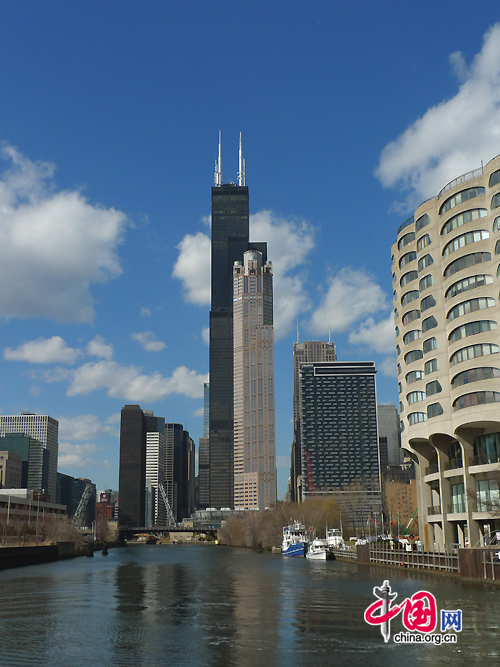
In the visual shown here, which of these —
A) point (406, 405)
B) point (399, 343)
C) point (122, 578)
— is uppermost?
point (399, 343)

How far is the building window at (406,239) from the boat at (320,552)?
6952 cm

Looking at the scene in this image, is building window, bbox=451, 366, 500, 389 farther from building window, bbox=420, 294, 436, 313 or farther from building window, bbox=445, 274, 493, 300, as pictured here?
building window, bbox=420, 294, 436, 313

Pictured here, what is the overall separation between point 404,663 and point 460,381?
71.2 metres

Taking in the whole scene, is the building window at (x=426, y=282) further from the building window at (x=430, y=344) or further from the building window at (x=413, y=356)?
the building window at (x=413, y=356)

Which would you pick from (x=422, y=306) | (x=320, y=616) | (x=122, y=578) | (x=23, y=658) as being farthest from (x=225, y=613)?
(x=422, y=306)

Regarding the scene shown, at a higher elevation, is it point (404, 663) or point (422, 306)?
point (422, 306)

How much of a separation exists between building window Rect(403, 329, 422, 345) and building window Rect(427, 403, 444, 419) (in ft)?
48.6

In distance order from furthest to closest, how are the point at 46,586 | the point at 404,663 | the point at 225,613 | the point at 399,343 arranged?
the point at 399,343
the point at 46,586
the point at 225,613
the point at 404,663

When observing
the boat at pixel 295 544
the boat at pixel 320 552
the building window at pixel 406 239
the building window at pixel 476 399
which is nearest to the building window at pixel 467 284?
→ the building window at pixel 476 399

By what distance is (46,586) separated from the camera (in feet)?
286

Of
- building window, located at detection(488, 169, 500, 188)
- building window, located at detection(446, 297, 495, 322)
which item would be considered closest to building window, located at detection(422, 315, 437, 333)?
building window, located at detection(446, 297, 495, 322)

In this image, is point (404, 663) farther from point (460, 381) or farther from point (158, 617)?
point (460, 381)

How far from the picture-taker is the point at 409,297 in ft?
417

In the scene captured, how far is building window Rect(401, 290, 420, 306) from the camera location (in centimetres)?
12469
